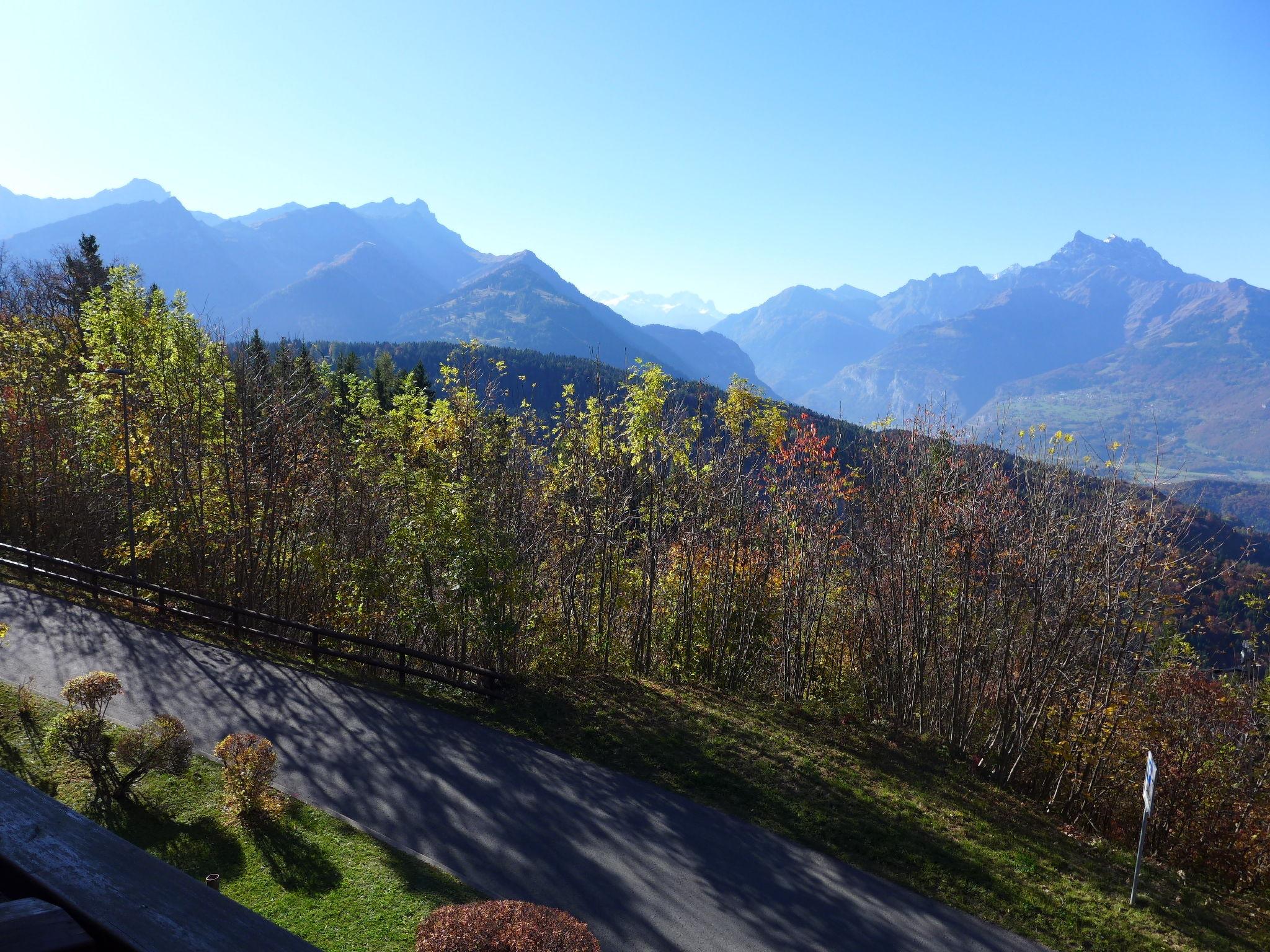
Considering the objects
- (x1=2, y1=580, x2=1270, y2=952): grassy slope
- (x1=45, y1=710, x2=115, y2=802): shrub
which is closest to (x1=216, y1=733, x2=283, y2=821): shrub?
(x1=45, y1=710, x2=115, y2=802): shrub

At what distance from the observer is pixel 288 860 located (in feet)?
34.0

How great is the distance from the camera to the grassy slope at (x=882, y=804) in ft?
35.8

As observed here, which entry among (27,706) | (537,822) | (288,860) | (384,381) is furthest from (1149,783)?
(384,381)

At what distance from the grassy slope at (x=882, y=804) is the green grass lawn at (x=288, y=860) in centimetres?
479

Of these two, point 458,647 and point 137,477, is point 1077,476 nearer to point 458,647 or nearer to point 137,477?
point 458,647

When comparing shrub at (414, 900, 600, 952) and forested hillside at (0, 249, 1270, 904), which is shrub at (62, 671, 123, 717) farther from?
shrub at (414, 900, 600, 952)

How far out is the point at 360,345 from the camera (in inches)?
7638

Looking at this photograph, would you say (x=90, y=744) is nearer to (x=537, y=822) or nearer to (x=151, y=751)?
(x=151, y=751)

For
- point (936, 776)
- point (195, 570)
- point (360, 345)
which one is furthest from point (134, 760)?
point (360, 345)

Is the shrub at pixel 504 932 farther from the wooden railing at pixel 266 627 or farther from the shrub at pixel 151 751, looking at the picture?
the wooden railing at pixel 266 627

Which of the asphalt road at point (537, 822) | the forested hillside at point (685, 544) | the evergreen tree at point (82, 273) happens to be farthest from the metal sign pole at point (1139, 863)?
the evergreen tree at point (82, 273)

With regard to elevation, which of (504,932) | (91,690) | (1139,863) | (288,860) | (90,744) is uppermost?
(504,932)

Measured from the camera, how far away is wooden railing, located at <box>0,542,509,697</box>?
1728cm

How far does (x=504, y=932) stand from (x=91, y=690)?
950 centimetres
